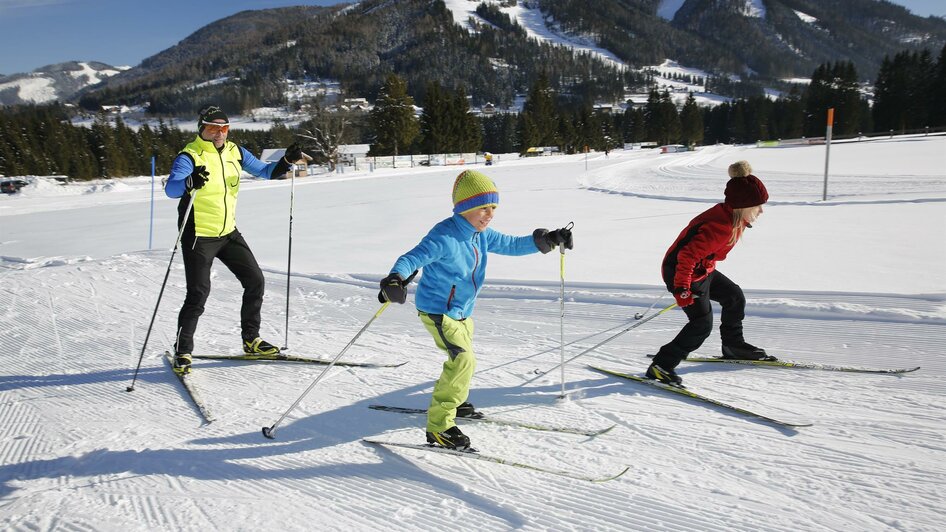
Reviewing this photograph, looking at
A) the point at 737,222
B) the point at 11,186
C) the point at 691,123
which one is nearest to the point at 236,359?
the point at 737,222

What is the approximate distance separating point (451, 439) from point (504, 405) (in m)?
0.72

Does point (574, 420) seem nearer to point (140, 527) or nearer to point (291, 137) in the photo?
point (140, 527)

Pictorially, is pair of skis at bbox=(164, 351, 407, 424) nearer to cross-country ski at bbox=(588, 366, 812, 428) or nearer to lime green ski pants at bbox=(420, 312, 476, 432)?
lime green ski pants at bbox=(420, 312, 476, 432)

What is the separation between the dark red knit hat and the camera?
336 centimetres

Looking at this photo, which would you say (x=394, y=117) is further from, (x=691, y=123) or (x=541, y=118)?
(x=691, y=123)

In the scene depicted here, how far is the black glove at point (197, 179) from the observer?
12.4 feet

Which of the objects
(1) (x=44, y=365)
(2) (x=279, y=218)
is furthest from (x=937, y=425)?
(2) (x=279, y=218)

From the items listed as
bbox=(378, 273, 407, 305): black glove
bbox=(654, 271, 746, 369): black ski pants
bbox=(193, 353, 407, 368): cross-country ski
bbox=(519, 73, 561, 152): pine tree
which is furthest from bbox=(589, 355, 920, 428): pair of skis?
bbox=(519, 73, 561, 152): pine tree

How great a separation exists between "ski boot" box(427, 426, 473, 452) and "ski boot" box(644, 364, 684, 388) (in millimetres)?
1619

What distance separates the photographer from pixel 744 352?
4004 millimetres

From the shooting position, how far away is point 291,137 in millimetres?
76688

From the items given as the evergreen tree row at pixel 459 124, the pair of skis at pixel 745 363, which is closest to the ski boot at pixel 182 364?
the pair of skis at pixel 745 363

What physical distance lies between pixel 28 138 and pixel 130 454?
62.1 meters

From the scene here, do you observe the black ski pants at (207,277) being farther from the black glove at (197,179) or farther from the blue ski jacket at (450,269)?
the blue ski jacket at (450,269)
